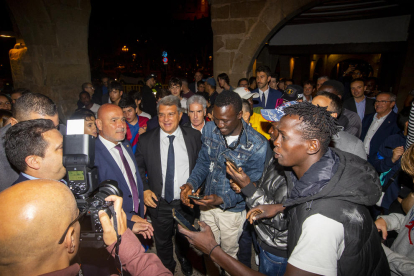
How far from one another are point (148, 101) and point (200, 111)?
3.55 m

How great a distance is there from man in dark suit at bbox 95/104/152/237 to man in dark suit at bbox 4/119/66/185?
23.3 inches

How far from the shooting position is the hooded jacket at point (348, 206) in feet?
3.66

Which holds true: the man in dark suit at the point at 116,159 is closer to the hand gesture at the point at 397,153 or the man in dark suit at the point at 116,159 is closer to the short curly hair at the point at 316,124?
the short curly hair at the point at 316,124

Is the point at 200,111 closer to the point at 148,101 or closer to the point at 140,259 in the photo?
the point at 140,259

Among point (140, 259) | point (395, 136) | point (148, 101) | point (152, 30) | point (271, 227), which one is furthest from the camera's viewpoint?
point (152, 30)

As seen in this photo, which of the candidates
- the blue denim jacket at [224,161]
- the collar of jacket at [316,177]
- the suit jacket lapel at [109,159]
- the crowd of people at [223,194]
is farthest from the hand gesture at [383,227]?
the suit jacket lapel at [109,159]

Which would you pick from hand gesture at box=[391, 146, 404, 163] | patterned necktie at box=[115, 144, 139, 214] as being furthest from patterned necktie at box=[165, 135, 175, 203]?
hand gesture at box=[391, 146, 404, 163]

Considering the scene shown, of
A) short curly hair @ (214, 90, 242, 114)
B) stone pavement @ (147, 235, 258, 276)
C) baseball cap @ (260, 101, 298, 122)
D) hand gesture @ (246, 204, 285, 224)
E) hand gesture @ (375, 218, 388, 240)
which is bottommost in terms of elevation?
stone pavement @ (147, 235, 258, 276)

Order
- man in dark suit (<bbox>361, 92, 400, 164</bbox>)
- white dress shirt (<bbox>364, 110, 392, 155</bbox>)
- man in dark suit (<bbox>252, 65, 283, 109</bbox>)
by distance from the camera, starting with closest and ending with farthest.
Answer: man in dark suit (<bbox>361, 92, 400, 164</bbox>)
white dress shirt (<bbox>364, 110, 392, 155</bbox>)
man in dark suit (<bbox>252, 65, 283, 109</bbox>)

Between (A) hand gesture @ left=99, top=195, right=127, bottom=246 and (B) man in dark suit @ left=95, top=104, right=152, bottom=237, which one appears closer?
(A) hand gesture @ left=99, top=195, right=127, bottom=246

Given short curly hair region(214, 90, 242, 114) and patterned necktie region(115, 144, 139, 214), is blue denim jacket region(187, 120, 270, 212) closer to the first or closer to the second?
short curly hair region(214, 90, 242, 114)

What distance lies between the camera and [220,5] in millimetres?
5535

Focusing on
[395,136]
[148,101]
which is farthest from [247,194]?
[148,101]

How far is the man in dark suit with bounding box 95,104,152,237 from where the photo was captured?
229 cm
